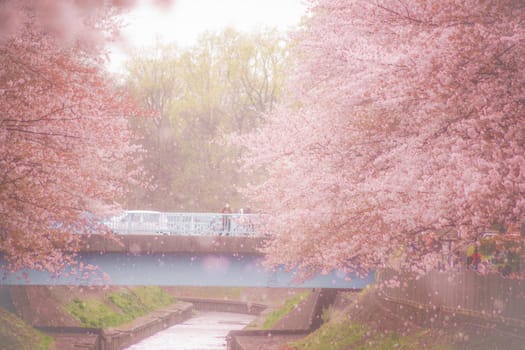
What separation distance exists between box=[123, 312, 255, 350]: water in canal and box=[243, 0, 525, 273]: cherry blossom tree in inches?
729

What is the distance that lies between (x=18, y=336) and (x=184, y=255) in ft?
20.6

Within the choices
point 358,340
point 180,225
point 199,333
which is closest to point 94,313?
point 199,333

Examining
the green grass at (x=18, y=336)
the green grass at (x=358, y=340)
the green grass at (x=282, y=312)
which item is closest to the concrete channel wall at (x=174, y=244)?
the green grass at (x=18, y=336)

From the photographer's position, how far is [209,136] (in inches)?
2055

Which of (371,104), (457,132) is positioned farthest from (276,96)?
(457,132)

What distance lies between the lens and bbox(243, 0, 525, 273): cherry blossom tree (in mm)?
10930

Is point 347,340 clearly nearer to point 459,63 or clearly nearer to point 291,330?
point 291,330

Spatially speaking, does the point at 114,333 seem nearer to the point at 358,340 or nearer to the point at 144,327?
the point at 144,327

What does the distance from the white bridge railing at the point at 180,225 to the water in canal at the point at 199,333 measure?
30.3ft

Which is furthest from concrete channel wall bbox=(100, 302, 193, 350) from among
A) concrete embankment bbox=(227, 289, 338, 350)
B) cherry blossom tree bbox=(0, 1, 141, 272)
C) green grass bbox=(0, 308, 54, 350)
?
cherry blossom tree bbox=(0, 1, 141, 272)

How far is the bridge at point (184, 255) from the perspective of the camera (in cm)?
2488

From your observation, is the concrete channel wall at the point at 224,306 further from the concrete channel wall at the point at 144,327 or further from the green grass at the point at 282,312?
the green grass at the point at 282,312

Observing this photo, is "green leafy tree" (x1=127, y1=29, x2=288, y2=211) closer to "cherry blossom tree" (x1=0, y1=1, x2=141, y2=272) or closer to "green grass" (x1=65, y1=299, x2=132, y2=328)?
"green grass" (x1=65, y1=299, x2=132, y2=328)

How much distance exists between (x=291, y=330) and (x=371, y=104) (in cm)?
1600
